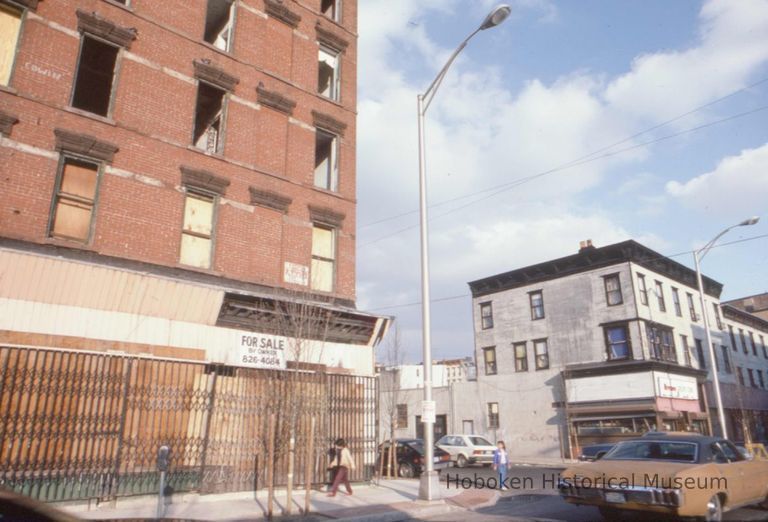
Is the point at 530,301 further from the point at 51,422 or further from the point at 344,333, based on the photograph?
the point at 51,422

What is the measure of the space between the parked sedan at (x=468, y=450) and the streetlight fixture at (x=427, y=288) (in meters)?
14.4

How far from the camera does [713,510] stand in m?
8.14

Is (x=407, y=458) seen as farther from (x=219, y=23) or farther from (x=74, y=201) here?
(x=219, y=23)

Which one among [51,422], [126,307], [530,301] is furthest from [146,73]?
[530,301]

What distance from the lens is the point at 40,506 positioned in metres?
3.54

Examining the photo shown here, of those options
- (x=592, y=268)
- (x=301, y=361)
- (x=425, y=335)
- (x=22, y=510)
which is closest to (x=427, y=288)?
(x=425, y=335)

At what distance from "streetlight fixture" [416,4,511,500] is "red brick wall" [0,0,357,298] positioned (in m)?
4.89

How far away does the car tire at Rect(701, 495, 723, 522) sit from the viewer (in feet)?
26.4

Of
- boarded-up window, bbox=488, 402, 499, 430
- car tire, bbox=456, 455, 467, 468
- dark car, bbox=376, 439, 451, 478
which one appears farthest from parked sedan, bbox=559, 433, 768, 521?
boarded-up window, bbox=488, 402, 499, 430

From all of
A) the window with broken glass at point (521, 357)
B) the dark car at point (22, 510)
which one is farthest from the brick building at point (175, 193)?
the window with broken glass at point (521, 357)

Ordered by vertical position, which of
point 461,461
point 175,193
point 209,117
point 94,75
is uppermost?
point 94,75

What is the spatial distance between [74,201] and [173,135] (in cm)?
333

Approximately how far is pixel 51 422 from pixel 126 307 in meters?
2.96

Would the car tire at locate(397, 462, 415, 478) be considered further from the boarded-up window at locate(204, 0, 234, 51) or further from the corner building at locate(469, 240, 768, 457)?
the boarded-up window at locate(204, 0, 234, 51)
